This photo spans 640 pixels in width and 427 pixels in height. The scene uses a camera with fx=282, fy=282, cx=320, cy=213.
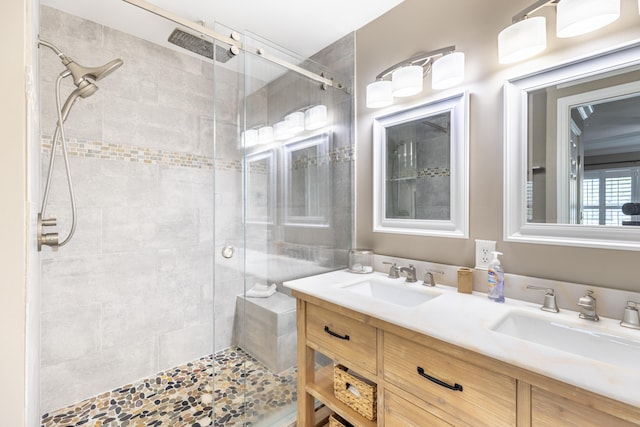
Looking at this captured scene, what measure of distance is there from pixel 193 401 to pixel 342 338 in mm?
1325

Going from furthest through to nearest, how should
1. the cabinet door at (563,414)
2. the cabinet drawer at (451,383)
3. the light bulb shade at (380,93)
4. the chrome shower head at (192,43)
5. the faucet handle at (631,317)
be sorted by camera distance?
1. the chrome shower head at (192,43)
2. the light bulb shade at (380,93)
3. the faucet handle at (631,317)
4. the cabinet drawer at (451,383)
5. the cabinet door at (563,414)

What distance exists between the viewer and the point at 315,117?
6.39 ft

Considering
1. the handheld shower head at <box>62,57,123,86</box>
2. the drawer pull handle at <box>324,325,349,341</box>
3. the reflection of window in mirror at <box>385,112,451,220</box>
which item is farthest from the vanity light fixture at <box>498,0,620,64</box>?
the handheld shower head at <box>62,57,123,86</box>

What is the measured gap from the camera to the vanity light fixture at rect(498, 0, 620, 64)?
1.01 m

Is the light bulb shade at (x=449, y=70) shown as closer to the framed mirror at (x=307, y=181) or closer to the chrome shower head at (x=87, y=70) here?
the framed mirror at (x=307, y=181)

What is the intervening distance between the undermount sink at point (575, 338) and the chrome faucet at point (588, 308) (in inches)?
3.0

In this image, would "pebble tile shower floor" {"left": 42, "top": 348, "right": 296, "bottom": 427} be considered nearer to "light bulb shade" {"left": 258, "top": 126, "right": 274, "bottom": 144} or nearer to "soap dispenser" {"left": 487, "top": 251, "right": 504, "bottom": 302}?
"soap dispenser" {"left": 487, "top": 251, "right": 504, "bottom": 302}

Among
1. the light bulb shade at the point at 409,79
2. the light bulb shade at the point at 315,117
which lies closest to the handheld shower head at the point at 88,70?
the light bulb shade at the point at 315,117

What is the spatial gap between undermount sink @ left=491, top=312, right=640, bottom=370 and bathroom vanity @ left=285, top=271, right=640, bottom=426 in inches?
1.1

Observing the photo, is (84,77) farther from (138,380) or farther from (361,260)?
(138,380)

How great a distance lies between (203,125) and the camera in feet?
7.99

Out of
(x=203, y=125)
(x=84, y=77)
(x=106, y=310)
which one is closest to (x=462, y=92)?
(x=84, y=77)

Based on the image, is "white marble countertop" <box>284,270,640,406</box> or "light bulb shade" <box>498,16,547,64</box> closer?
"white marble countertop" <box>284,270,640,406</box>

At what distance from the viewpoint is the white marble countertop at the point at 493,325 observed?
0.67 metres
